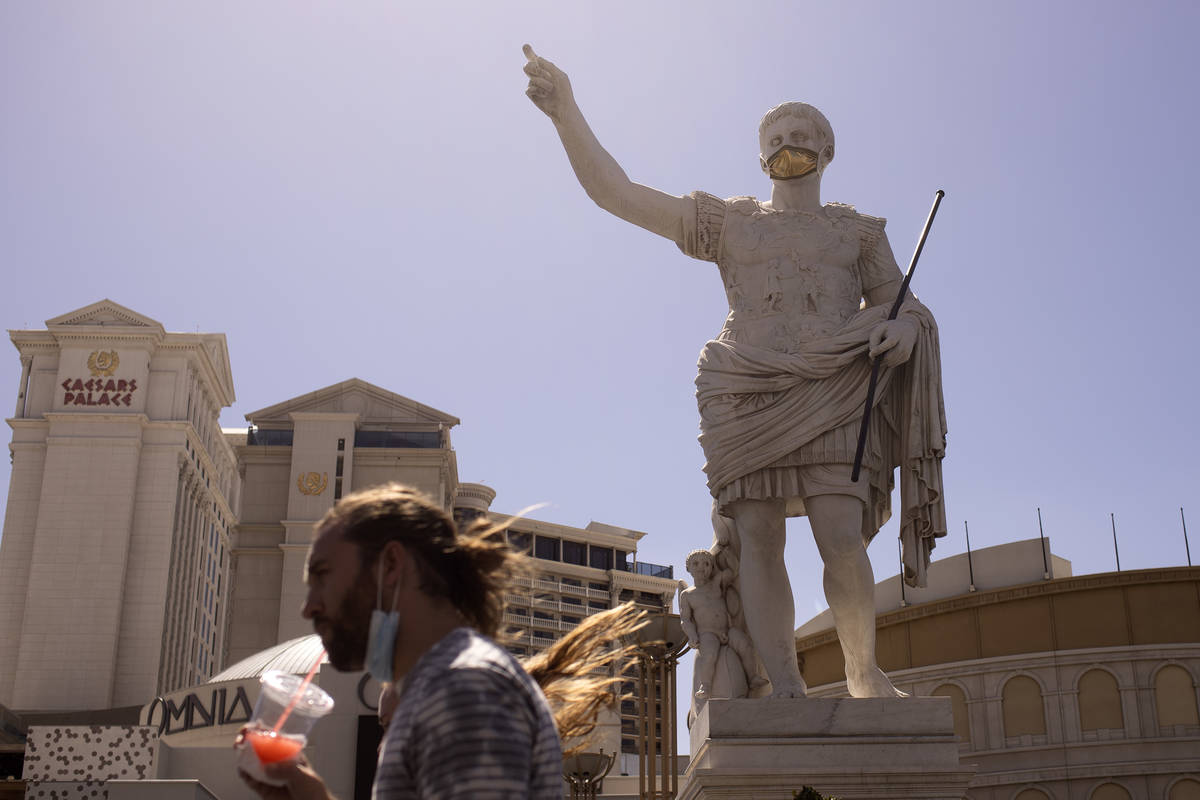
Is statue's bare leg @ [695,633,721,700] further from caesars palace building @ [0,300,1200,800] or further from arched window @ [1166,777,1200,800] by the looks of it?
arched window @ [1166,777,1200,800]

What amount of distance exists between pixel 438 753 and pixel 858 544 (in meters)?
6.46

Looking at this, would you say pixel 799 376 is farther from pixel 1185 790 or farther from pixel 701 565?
pixel 1185 790

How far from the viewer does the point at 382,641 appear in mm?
2621

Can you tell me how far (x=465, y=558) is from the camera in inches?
108

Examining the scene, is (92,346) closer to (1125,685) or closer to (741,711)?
(1125,685)

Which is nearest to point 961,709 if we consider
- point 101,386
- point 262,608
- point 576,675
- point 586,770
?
point 586,770

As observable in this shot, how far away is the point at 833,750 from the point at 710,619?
1803 millimetres

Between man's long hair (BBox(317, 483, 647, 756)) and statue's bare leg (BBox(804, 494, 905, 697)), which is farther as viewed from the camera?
statue's bare leg (BBox(804, 494, 905, 697))

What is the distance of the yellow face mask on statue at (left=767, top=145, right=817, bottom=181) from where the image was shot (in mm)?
9203

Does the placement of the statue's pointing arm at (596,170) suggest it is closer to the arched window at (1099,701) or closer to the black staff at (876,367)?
the black staff at (876,367)

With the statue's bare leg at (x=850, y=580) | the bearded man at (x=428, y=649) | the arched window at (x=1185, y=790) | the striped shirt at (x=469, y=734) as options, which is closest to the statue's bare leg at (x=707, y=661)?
the statue's bare leg at (x=850, y=580)

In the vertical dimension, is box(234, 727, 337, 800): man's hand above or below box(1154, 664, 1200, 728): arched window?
below

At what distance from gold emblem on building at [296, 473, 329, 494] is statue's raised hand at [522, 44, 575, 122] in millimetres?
90315

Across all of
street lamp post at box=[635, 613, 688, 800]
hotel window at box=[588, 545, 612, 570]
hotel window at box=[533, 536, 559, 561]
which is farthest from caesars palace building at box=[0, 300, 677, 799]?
street lamp post at box=[635, 613, 688, 800]
